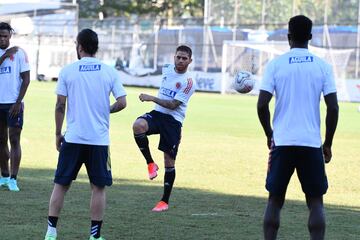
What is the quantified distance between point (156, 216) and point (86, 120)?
233 centimetres

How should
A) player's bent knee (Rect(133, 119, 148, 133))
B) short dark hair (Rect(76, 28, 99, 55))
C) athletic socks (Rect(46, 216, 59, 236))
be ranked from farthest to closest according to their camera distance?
player's bent knee (Rect(133, 119, 148, 133)) < athletic socks (Rect(46, 216, 59, 236)) < short dark hair (Rect(76, 28, 99, 55))

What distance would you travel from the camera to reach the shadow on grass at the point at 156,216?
29.7 feet

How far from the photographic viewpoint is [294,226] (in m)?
9.77

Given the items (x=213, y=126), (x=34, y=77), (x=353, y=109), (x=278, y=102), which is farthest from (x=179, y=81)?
(x=34, y=77)

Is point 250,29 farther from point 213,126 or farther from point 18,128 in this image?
point 18,128

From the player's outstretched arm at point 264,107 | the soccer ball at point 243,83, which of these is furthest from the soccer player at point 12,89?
the player's outstretched arm at point 264,107

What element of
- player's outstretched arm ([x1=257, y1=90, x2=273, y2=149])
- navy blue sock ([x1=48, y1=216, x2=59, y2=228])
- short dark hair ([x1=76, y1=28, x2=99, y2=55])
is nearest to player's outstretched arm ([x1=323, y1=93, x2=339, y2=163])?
player's outstretched arm ([x1=257, y1=90, x2=273, y2=149])

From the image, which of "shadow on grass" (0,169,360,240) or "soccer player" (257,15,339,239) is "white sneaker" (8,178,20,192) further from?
"soccer player" (257,15,339,239)

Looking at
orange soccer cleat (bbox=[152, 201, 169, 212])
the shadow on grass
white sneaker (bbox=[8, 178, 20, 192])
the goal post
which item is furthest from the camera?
the goal post

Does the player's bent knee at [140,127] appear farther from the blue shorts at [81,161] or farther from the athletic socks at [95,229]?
the athletic socks at [95,229]

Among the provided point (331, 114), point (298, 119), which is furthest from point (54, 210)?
point (331, 114)

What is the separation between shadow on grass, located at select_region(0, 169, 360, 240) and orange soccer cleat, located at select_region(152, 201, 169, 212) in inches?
3.3

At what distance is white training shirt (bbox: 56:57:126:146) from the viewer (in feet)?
26.8

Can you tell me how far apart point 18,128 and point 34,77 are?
1991 inches
